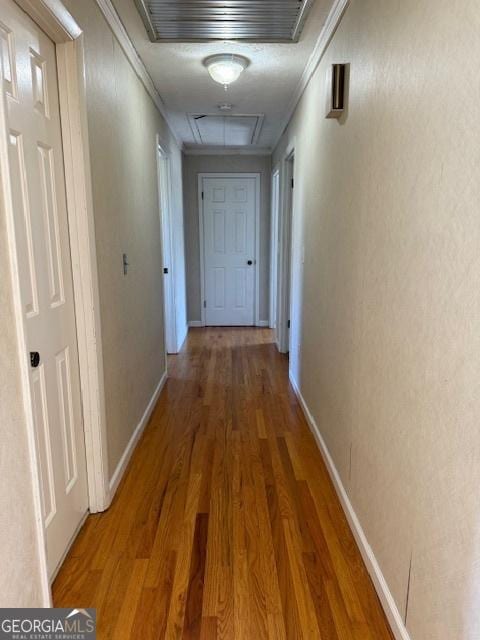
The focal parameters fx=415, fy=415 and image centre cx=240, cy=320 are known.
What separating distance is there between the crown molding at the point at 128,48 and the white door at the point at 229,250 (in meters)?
2.10

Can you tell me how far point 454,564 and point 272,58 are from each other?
2.81m

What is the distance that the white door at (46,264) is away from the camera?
1333 millimetres

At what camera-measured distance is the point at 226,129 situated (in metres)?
4.47

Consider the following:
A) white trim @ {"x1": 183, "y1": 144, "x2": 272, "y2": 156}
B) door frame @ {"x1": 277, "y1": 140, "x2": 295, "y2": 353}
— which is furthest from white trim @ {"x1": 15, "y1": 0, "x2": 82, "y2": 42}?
white trim @ {"x1": 183, "y1": 144, "x2": 272, "y2": 156}

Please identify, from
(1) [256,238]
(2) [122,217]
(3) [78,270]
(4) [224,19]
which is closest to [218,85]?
(4) [224,19]

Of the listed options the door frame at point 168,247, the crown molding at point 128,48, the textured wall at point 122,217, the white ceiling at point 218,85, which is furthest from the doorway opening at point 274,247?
the textured wall at point 122,217

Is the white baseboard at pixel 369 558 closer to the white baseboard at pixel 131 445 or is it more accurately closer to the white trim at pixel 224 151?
the white baseboard at pixel 131 445

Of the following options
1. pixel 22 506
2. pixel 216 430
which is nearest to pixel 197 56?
pixel 216 430

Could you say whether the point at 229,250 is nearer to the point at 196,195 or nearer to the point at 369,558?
the point at 196,195

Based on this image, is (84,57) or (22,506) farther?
(84,57)

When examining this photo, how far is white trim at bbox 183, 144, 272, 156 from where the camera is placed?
543cm

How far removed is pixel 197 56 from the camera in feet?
8.59

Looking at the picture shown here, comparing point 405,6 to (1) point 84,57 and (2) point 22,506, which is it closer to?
(1) point 84,57

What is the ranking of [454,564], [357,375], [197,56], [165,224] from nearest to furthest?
1. [454,564]
2. [357,375]
3. [197,56]
4. [165,224]
